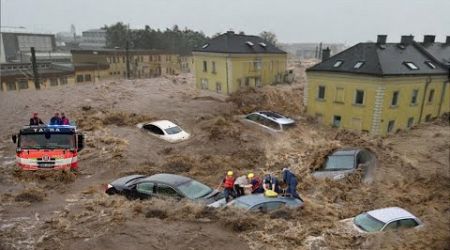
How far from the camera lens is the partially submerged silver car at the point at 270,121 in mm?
23516

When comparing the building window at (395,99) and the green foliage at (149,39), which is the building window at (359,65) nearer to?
the building window at (395,99)

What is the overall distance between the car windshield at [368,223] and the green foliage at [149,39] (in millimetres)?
77880

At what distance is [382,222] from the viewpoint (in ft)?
32.0

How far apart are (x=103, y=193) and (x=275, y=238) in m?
6.84

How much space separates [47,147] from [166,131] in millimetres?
7520

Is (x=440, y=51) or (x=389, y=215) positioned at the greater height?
(x=440, y=51)

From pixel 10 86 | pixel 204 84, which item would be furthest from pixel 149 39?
pixel 204 84

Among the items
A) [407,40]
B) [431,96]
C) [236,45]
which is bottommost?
[431,96]

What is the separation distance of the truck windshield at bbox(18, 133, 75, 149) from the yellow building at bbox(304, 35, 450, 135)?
21.1m

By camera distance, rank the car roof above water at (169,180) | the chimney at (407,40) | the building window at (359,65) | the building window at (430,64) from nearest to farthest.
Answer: the car roof above water at (169,180) < the building window at (359,65) < the building window at (430,64) < the chimney at (407,40)

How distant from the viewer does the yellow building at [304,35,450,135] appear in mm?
27234

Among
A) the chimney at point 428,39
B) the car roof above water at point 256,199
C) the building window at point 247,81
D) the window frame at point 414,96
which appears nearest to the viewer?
the car roof above water at point 256,199

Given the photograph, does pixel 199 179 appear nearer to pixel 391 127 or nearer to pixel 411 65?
pixel 391 127

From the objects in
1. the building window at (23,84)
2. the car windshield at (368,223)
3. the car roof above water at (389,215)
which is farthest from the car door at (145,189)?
the building window at (23,84)
